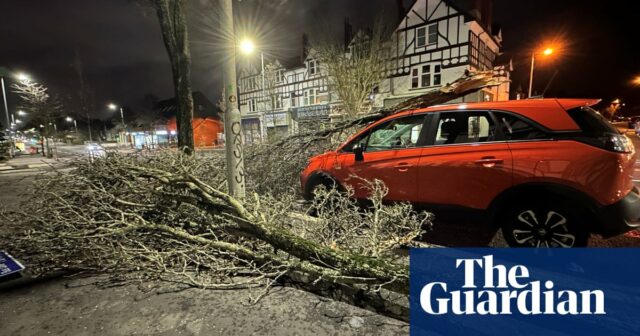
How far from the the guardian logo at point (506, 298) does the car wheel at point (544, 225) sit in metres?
0.57

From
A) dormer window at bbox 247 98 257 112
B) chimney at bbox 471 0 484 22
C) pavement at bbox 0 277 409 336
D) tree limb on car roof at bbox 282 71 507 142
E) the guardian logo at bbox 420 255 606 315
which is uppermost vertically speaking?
chimney at bbox 471 0 484 22

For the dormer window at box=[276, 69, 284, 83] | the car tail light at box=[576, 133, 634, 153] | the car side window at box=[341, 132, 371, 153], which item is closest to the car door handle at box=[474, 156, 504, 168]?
the car tail light at box=[576, 133, 634, 153]

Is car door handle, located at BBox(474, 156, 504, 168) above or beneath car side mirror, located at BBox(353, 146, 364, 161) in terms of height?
beneath

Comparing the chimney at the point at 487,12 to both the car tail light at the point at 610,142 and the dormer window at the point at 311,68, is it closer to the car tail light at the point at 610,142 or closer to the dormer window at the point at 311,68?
the dormer window at the point at 311,68

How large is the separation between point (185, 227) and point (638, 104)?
86.4 m

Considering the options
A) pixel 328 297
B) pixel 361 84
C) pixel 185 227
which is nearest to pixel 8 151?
pixel 361 84

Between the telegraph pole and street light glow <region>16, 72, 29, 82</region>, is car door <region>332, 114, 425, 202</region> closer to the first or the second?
the telegraph pole

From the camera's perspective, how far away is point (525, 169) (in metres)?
3.21

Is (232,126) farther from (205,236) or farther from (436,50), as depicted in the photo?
(436,50)

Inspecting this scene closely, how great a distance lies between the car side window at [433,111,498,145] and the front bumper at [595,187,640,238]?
1241 mm

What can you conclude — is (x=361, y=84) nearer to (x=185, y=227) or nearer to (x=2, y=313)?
(x=185, y=227)

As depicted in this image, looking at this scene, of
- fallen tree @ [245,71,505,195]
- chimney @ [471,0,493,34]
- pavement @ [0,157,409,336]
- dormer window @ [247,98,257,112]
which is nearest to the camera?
pavement @ [0,157,409,336]

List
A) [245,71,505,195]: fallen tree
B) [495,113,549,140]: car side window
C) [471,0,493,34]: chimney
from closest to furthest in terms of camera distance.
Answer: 1. [495,113,549,140]: car side window
2. [245,71,505,195]: fallen tree
3. [471,0,493,34]: chimney

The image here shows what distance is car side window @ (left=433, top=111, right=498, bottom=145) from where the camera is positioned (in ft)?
12.0
